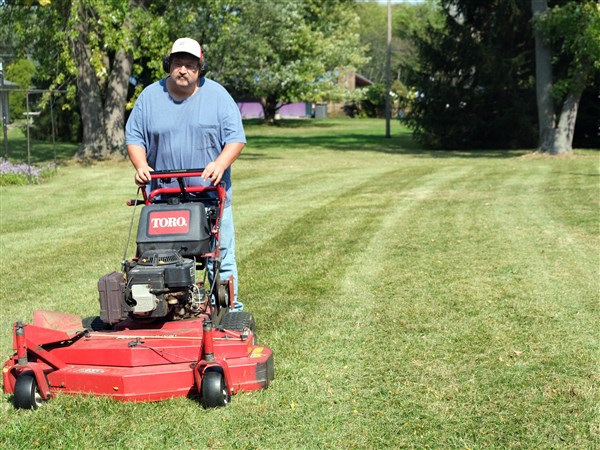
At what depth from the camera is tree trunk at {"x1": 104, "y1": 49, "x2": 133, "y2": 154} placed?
25.3m

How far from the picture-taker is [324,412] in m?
4.98

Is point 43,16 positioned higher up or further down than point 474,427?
higher up

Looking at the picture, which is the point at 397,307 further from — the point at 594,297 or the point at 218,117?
the point at 218,117

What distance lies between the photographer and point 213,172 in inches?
219

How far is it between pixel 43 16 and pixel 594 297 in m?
18.0

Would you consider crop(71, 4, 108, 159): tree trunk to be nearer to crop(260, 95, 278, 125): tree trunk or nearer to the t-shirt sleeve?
the t-shirt sleeve

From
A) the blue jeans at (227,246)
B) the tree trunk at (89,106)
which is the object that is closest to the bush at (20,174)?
the tree trunk at (89,106)

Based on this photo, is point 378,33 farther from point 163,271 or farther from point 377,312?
point 163,271

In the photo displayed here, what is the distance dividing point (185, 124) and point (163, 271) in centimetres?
118

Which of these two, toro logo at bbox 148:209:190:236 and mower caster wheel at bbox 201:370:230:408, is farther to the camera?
toro logo at bbox 148:209:190:236

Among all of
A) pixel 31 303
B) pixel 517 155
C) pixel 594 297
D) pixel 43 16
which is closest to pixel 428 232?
pixel 594 297

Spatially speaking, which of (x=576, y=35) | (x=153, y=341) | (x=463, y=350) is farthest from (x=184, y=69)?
(x=576, y=35)

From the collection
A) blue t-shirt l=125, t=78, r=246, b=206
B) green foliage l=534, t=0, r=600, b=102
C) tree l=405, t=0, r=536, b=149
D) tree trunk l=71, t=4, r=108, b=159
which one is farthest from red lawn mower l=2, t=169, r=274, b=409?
tree l=405, t=0, r=536, b=149

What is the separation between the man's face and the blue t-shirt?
158 mm
